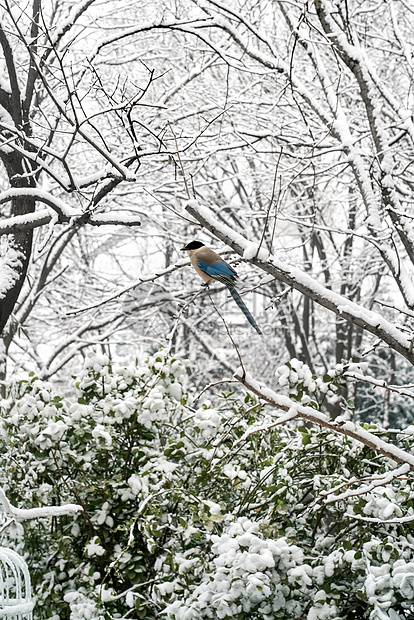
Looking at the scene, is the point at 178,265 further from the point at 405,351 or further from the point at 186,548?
the point at 186,548

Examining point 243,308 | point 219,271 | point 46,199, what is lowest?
point 243,308

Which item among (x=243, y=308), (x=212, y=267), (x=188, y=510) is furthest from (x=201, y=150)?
(x=243, y=308)

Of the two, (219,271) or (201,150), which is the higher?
(201,150)

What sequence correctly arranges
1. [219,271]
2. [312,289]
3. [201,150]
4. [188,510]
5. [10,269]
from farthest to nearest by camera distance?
[201,150]
[10,269]
[188,510]
[219,271]
[312,289]

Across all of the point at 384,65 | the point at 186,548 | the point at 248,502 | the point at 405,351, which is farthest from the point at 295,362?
the point at 384,65

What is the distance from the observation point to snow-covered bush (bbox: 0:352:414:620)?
2.89m

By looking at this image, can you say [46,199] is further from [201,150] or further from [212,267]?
[201,150]

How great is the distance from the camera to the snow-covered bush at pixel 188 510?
114 inches

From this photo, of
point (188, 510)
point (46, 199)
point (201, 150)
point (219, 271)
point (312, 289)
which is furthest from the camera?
point (201, 150)

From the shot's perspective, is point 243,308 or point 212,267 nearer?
point 243,308

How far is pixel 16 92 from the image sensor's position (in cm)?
457

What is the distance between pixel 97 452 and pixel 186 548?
0.74m

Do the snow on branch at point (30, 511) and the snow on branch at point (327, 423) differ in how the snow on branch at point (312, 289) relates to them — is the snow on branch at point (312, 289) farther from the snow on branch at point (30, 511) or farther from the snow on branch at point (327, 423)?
the snow on branch at point (30, 511)

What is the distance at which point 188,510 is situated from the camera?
3521mm
